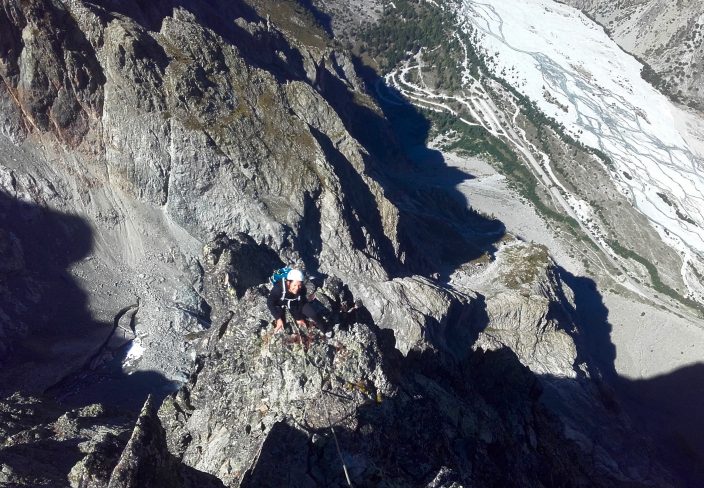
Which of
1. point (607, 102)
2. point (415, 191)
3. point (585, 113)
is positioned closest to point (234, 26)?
point (415, 191)

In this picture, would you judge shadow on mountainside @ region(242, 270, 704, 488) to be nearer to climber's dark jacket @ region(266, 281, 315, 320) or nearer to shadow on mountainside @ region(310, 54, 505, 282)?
climber's dark jacket @ region(266, 281, 315, 320)

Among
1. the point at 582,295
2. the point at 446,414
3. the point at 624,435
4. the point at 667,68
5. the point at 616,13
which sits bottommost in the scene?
the point at 624,435

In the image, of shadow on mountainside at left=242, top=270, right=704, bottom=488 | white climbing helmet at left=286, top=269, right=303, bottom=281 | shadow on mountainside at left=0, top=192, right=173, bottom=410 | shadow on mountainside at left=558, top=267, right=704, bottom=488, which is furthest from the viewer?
shadow on mountainside at left=558, top=267, right=704, bottom=488

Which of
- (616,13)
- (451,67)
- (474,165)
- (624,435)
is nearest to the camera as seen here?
(624,435)

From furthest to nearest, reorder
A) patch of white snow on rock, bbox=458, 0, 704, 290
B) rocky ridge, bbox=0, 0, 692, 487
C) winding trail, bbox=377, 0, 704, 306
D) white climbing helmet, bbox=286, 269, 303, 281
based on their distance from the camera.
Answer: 1. patch of white snow on rock, bbox=458, 0, 704, 290
2. winding trail, bbox=377, 0, 704, 306
3. rocky ridge, bbox=0, 0, 692, 487
4. white climbing helmet, bbox=286, 269, 303, 281

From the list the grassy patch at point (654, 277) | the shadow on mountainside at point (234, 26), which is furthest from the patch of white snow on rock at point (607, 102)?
the shadow on mountainside at point (234, 26)

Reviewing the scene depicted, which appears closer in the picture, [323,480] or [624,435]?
[323,480]

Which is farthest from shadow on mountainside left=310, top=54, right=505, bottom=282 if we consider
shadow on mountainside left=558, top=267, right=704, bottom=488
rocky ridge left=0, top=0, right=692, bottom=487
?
shadow on mountainside left=558, top=267, right=704, bottom=488

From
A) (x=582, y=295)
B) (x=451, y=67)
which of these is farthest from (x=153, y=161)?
(x=451, y=67)

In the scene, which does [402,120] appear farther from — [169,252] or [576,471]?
[576,471]
